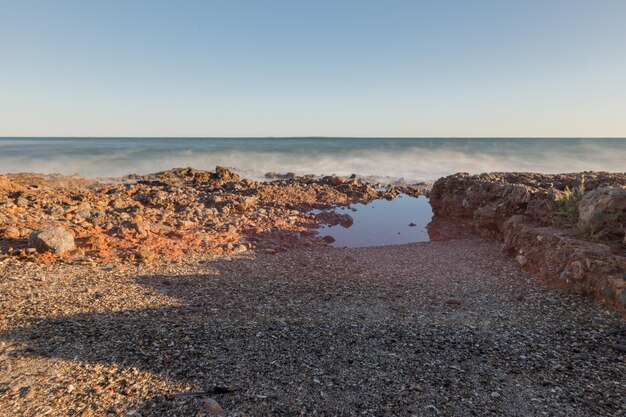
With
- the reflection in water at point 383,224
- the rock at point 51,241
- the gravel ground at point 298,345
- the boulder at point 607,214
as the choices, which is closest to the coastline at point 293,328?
the gravel ground at point 298,345

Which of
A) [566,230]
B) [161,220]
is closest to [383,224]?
[566,230]

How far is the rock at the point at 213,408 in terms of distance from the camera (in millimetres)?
3232

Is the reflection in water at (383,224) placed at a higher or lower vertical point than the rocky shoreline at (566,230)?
lower

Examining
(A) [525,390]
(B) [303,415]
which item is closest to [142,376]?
(B) [303,415]

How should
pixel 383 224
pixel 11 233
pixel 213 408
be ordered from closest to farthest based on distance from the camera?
pixel 213 408 < pixel 11 233 < pixel 383 224

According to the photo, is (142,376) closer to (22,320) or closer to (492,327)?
(22,320)

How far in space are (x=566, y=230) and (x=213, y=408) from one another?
7.68 metres

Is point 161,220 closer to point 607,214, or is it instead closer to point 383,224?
point 383,224

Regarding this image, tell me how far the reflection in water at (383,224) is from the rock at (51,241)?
23.0 ft

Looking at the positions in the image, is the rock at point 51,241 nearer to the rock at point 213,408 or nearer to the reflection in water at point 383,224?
the rock at point 213,408

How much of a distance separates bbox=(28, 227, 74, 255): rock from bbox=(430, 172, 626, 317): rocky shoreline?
1004 centimetres

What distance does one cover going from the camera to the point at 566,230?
24.1 feet

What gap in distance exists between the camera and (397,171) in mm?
32000

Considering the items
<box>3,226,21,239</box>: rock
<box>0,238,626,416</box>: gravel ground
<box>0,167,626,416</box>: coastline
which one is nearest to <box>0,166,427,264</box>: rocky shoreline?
<box>3,226,21,239</box>: rock
